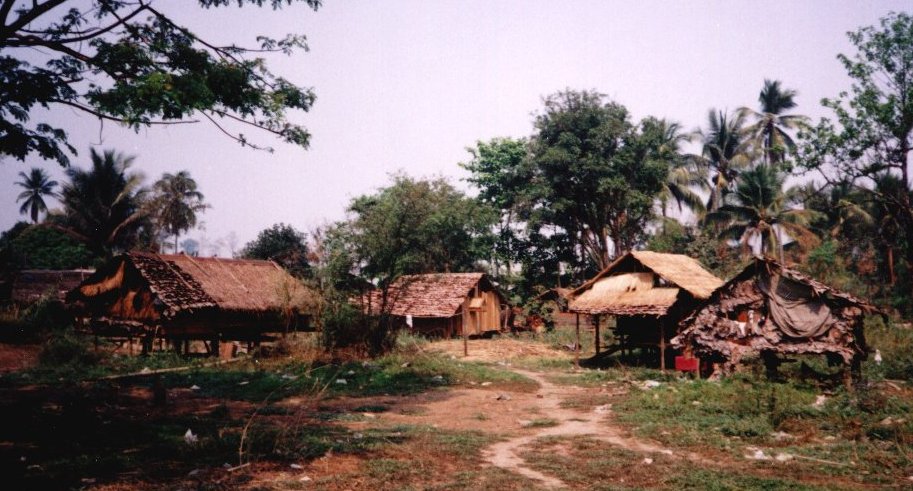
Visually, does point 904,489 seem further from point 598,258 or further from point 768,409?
point 598,258

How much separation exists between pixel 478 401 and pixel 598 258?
25784 mm

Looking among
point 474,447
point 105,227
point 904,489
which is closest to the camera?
point 904,489

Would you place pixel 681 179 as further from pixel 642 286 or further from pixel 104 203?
pixel 104 203

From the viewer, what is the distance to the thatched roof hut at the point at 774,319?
1445 cm

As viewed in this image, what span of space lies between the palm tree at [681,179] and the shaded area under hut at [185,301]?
2838 centimetres

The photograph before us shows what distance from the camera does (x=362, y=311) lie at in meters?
20.4

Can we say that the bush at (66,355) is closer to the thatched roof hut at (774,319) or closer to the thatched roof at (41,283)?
the thatched roof at (41,283)

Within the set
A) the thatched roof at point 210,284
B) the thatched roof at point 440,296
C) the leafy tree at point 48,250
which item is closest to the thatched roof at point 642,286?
the thatched roof at point 440,296

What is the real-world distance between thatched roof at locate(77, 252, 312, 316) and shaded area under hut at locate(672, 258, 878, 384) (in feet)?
41.6

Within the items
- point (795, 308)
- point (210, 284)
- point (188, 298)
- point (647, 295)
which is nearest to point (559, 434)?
point (795, 308)

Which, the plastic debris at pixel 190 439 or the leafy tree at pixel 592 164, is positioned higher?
the leafy tree at pixel 592 164

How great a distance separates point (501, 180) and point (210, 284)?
22.0 meters

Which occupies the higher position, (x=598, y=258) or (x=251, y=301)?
(x=598, y=258)

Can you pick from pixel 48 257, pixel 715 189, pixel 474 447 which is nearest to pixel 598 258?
pixel 715 189
